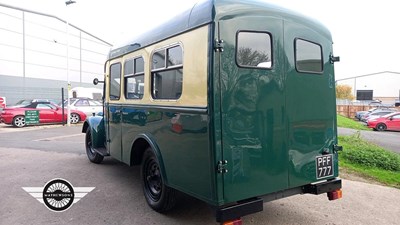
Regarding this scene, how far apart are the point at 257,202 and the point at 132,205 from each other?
216 cm

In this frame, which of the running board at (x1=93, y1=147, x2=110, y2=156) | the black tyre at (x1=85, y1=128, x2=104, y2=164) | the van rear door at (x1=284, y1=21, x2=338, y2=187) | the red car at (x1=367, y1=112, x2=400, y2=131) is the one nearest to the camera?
the van rear door at (x1=284, y1=21, x2=338, y2=187)

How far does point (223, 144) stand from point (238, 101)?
1.61 feet

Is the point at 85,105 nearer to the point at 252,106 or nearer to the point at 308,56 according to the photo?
the point at 308,56

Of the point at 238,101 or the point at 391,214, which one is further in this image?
the point at 391,214

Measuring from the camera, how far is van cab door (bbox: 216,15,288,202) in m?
3.11

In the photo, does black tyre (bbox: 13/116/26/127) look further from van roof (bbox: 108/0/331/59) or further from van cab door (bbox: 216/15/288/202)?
van cab door (bbox: 216/15/288/202)

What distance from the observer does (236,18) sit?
3.19 meters

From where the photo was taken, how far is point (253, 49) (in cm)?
334

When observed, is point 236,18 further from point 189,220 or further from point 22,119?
point 22,119

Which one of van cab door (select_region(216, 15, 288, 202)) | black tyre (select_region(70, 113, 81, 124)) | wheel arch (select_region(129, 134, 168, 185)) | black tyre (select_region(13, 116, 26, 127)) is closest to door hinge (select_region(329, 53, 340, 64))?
van cab door (select_region(216, 15, 288, 202))

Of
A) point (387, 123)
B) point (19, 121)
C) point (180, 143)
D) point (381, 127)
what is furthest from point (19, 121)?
point (387, 123)

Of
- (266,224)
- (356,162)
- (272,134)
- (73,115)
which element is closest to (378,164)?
(356,162)

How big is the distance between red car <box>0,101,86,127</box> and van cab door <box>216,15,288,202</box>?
16214mm

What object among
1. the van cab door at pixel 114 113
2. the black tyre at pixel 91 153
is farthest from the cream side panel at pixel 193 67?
the black tyre at pixel 91 153
